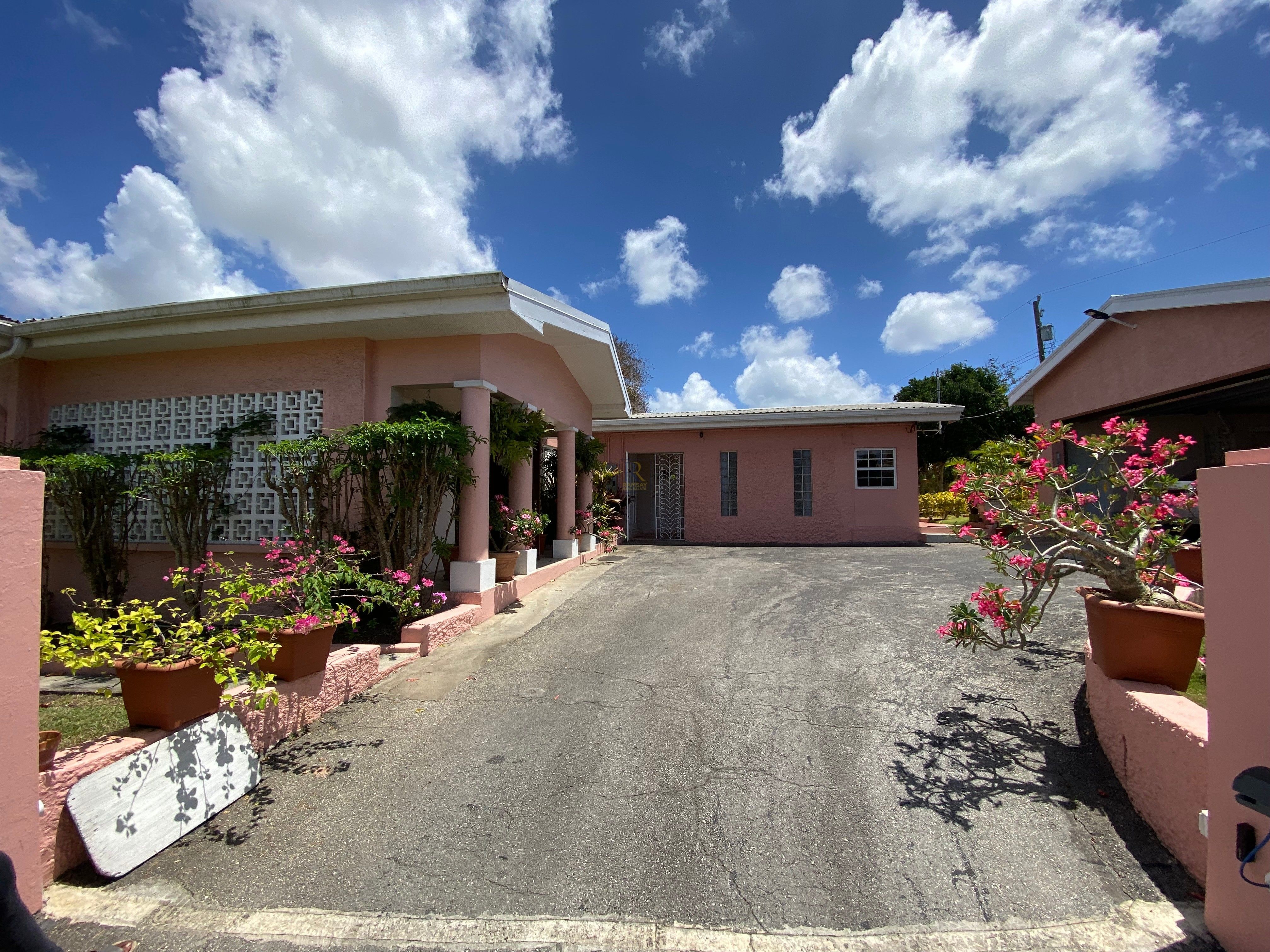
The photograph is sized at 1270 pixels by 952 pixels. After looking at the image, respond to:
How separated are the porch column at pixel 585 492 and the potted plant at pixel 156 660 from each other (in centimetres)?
807

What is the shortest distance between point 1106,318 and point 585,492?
9622 mm

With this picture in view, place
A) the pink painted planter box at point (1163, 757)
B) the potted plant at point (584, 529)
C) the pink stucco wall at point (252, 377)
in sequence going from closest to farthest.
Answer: the pink painted planter box at point (1163, 757) → the pink stucco wall at point (252, 377) → the potted plant at point (584, 529)

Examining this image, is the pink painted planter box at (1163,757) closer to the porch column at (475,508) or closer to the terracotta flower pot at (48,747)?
the terracotta flower pot at (48,747)

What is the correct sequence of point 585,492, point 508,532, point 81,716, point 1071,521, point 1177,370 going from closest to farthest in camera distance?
point 1071,521 → point 81,716 → point 508,532 → point 1177,370 → point 585,492

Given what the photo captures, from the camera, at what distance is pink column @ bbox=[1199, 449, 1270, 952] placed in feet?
6.66

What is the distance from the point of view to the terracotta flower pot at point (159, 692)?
115 inches

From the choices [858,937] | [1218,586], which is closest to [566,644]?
[858,937]

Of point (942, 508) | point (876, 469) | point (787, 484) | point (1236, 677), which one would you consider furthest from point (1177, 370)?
point (942, 508)

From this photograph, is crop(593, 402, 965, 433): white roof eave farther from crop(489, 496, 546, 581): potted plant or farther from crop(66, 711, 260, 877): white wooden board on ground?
crop(66, 711, 260, 877): white wooden board on ground

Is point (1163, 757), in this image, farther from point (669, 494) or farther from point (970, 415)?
point (970, 415)

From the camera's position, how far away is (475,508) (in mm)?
6531

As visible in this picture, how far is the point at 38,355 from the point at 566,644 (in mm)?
8196

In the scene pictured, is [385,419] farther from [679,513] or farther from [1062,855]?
[679,513]

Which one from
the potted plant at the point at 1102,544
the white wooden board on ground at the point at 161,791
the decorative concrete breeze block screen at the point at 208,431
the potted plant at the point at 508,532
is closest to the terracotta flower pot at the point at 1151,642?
the potted plant at the point at 1102,544
